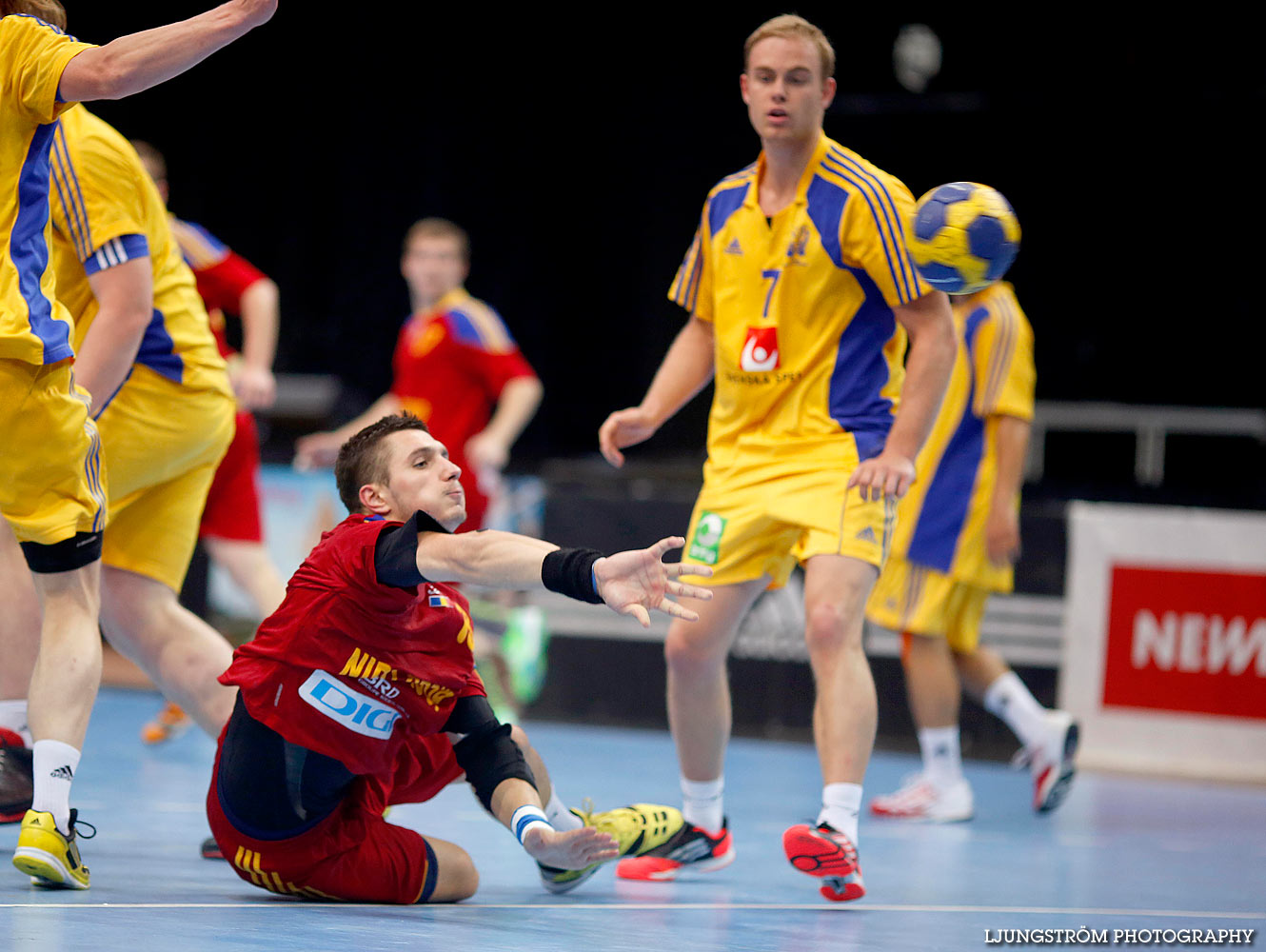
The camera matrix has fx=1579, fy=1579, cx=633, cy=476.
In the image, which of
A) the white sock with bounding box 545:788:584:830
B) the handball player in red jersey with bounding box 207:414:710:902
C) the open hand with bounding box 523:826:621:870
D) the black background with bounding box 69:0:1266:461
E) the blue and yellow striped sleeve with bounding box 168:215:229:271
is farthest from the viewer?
the black background with bounding box 69:0:1266:461

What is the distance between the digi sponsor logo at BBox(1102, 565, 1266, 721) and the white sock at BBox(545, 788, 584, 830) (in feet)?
13.4

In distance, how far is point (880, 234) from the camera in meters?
4.03

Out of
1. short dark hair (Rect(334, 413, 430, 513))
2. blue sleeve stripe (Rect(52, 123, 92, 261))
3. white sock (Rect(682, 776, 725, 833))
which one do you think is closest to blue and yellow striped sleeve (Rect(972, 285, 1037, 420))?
white sock (Rect(682, 776, 725, 833))

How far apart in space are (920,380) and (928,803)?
2.15 meters

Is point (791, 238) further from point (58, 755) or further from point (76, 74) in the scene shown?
point (58, 755)

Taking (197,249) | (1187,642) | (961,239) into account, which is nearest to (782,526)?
(961,239)

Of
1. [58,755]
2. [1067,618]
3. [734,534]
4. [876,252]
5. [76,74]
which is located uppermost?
[76,74]

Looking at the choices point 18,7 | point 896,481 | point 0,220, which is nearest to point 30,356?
point 0,220

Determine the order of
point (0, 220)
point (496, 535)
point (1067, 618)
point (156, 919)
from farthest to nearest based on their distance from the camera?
point (1067, 618)
point (0, 220)
point (156, 919)
point (496, 535)

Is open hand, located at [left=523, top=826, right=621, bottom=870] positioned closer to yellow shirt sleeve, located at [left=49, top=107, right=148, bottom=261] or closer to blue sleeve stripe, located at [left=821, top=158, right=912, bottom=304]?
blue sleeve stripe, located at [left=821, top=158, right=912, bottom=304]

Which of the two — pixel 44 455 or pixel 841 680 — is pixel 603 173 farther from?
pixel 44 455

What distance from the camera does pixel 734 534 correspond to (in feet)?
13.4

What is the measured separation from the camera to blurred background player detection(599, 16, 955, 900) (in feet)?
13.0

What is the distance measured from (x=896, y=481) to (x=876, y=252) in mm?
595
